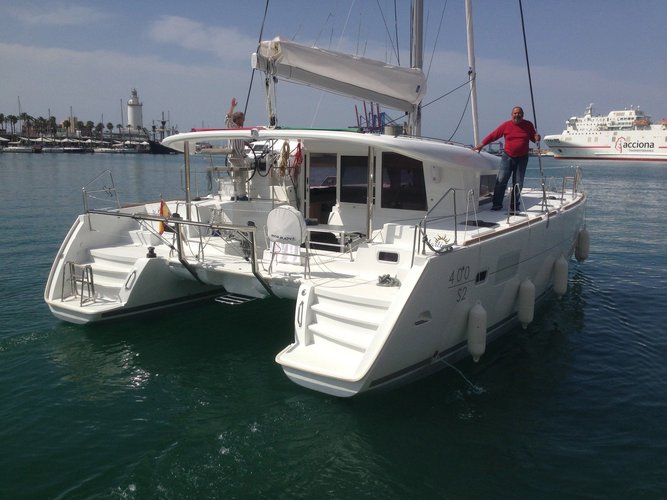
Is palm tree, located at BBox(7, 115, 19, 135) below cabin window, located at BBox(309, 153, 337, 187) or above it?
above

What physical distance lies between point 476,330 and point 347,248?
7.68 ft

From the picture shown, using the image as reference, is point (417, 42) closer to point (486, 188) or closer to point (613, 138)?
point (486, 188)

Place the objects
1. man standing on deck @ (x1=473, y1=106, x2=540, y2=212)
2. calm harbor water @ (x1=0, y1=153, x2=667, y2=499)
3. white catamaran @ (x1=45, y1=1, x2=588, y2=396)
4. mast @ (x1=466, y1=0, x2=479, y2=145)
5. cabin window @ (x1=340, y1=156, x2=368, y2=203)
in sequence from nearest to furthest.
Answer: calm harbor water @ (x1=0, y1=153, x2=667, y2=499), white catamaran @ (x1=45, y1=1, x2=588, y2=396), cabin window @ (x1=340, y1=156, x2=368, y2=203), man standing on deck @ (x1=473, y1=106, x2=540, y2=212), mast @ (x1=466, y1=0, x2=479, y2=145)

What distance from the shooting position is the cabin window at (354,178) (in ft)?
27.4

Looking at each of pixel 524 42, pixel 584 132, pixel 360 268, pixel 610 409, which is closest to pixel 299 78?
pixel 360 268

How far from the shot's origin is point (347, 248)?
25.8 ft

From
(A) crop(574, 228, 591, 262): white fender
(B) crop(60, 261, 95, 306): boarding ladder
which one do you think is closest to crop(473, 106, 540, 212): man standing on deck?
(A) crop(574, 228, 591, 262): white fender

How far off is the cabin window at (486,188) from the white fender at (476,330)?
11.7ft

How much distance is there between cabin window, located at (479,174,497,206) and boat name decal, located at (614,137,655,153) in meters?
84.3

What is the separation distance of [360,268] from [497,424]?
96.1 inches

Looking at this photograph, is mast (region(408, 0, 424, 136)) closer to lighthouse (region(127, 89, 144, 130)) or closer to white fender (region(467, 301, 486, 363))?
white fender (region(467, 301, 486, 363))

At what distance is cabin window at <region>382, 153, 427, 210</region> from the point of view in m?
7.90

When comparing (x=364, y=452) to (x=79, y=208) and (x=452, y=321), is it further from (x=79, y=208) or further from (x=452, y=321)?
(x=79, y=208)

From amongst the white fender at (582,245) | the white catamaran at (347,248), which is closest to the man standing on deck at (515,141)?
the white catamaran at (347,248)
